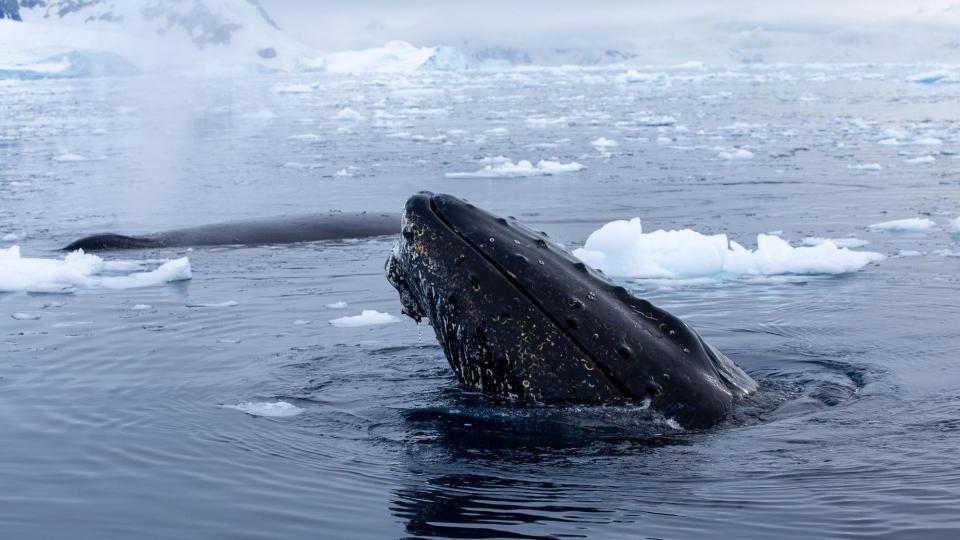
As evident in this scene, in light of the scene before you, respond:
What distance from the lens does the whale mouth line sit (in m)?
5.02

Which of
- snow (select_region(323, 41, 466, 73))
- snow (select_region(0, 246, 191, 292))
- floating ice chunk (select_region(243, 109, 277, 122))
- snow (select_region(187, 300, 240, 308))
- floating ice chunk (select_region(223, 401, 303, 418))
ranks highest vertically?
snow (select_region(323, 41, 466, 73))

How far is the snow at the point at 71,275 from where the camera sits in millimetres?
10073

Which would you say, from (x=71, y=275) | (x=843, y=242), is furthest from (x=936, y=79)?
(x=71, y=275)

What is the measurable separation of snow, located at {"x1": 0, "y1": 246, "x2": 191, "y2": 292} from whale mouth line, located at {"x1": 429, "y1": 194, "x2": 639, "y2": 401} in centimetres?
566

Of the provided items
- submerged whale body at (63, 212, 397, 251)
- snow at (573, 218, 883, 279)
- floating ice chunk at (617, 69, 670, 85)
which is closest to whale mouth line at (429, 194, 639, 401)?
snow at (573, 218, 883, 279)

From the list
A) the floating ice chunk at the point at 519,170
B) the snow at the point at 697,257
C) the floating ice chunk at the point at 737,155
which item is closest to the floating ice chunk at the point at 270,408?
the snow at the point at 697,257

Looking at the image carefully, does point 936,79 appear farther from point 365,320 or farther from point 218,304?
point 365,320

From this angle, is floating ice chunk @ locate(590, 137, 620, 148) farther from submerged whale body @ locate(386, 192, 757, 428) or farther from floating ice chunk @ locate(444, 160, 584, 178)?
submerged whale body @ locate(386, 192, 757, 428)

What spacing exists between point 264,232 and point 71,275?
3.51 metres

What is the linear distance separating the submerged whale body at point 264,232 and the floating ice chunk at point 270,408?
7.22 meters

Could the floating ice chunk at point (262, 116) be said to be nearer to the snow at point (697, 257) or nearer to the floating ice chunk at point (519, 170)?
the floating ice chunk at point (519, 170)

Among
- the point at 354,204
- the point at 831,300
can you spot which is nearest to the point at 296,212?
the point at 354,204

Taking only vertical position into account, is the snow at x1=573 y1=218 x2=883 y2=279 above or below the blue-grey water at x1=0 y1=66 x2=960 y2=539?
above

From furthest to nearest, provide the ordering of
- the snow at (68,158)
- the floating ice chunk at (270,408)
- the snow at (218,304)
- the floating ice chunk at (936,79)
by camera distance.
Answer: the floating ice chunk at (936,79) → the snow at (68,158) → the snow at (218,304) → the floating ice chunk at (270,408)
